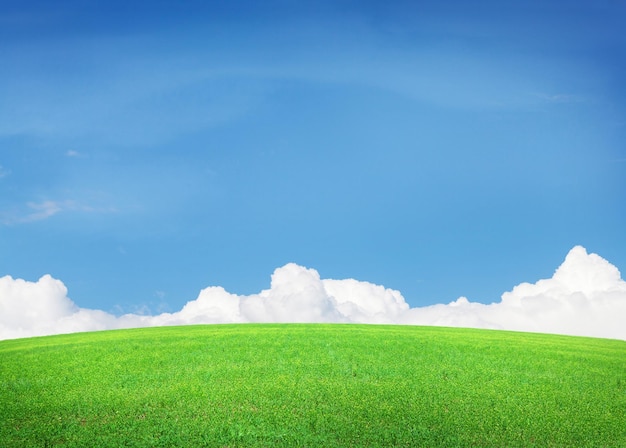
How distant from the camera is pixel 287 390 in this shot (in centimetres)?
1891

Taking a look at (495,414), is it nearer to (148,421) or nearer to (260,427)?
(260,427)

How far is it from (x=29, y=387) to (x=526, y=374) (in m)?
19.6

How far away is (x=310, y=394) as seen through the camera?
18.5 meters

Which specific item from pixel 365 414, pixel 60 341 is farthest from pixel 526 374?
pixel 60 341

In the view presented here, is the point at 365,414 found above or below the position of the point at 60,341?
below

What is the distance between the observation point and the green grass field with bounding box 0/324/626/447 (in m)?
15.4

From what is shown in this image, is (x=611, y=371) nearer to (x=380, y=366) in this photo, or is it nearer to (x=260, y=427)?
(x=380, y=366)

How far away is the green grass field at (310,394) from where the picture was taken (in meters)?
15.4

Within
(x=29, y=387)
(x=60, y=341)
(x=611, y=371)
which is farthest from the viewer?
(x=60, y=341)

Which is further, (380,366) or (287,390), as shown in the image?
(380,366)

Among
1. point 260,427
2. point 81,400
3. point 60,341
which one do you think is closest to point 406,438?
point 260,427

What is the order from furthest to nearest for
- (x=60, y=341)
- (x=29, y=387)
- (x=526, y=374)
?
(x=60, y=341), (x=526, y=374), (x=29, y=387)

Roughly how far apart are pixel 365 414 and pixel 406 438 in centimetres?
195

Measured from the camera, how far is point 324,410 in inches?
668
